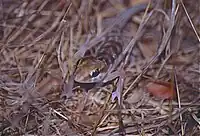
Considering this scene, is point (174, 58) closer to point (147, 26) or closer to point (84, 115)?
point (147, 26)

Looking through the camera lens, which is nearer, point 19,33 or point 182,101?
point 182,101

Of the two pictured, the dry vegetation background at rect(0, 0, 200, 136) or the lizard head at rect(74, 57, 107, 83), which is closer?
the dry vegetation background at rect(0, 0, 200, 136)

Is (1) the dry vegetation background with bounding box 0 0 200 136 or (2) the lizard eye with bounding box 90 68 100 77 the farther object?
(2) the lizard eye with bounding box 90 68 100 77

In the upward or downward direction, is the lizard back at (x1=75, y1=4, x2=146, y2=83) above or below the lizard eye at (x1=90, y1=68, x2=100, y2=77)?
above

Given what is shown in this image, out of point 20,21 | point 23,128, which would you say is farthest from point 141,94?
point 20,21

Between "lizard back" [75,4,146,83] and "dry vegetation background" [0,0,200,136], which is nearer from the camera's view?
"dry vegetation background" [0,0,200,136]
